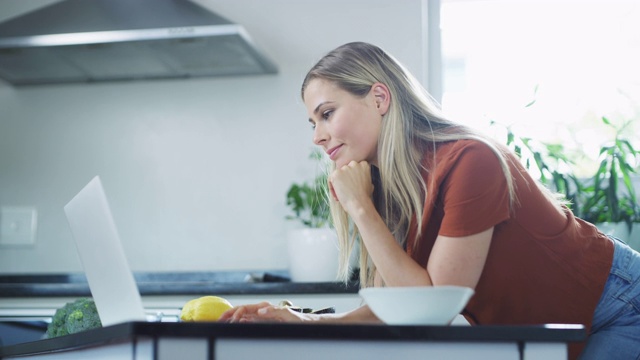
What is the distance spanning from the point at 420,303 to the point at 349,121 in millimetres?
727

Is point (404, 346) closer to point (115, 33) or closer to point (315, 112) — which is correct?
point (315, 112)

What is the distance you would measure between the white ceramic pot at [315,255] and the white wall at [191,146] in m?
0.35

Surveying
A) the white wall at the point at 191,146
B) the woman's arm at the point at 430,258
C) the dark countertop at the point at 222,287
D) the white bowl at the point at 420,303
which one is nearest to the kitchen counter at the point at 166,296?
the dark countertop at the point at 222,287

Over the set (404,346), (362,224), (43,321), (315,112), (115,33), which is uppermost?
(115,33)

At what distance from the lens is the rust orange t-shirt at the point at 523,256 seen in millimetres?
1474

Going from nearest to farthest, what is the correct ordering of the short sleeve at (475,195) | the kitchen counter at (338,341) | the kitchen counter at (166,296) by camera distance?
the kitchen counter at (338,341)
the short sleeve at (475,195)
the kitchen counter at (166,296)

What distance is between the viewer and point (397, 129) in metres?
1.70

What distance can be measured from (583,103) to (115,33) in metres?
1.77

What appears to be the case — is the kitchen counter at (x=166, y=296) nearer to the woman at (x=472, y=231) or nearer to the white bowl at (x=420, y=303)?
the woman at (x=472, y=231)

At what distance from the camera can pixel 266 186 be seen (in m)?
3.27

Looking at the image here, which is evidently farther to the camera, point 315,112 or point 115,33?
point 115,33

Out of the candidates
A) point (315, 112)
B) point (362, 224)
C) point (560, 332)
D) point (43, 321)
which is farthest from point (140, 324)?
point (43, 321)

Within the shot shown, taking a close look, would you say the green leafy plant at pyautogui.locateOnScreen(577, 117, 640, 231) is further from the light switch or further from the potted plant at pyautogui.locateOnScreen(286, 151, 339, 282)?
the light switch

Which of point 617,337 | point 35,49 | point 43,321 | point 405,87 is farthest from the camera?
point 35,49
